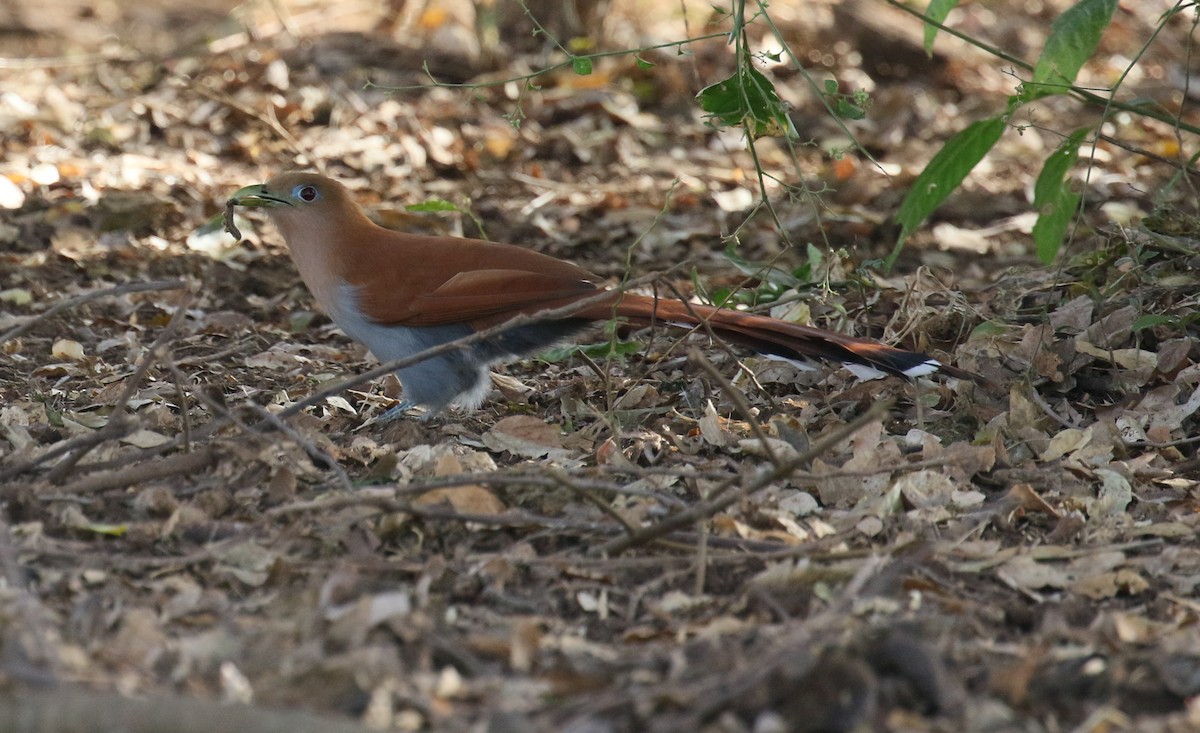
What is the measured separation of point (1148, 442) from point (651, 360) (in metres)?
1.74

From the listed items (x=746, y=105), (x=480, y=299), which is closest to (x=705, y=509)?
(x=480, y=299)

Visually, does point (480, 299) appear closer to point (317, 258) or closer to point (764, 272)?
point (317, 258)

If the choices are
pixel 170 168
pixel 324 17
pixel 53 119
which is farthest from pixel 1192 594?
pixel 324 17

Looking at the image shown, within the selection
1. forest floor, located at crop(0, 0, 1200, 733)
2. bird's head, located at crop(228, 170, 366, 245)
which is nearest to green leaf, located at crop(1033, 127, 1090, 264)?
forest floor, located at crop(0, 0, 1200, 733)

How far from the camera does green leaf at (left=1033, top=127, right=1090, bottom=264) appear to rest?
4355 mm

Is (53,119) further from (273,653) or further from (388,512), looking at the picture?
(273,653)

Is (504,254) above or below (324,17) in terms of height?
above

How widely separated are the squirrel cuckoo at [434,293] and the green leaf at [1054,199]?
575 millimetres

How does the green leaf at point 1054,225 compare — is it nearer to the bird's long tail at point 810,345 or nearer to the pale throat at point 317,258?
the bird's long tail at point 810,345

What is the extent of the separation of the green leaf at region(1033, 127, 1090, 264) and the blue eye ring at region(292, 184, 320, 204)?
7.92 feet

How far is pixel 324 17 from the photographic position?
927cm

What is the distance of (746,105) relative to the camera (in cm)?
437

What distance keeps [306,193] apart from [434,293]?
0.65m

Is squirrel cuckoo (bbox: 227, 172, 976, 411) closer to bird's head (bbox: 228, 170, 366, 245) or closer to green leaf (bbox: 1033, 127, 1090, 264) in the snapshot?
bird's head (bbox: 228, 170, 366, 245)
